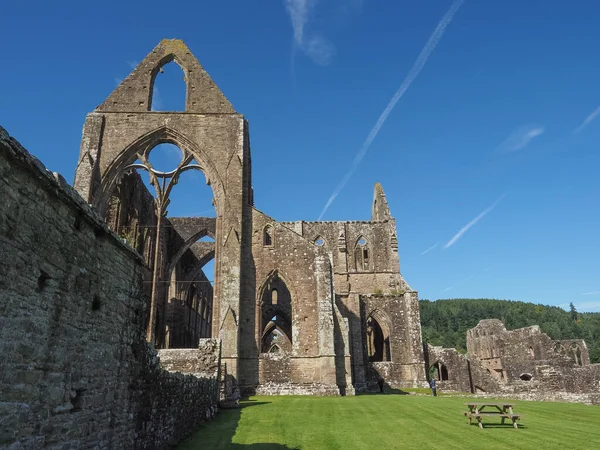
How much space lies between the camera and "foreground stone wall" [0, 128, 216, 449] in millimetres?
3967

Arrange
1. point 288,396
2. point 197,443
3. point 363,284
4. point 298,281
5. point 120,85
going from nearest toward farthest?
point 197,443 < point 288,396 < point 298,281 < point 120,85 < point 363,284

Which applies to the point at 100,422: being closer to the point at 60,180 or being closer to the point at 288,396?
the point at 60,180

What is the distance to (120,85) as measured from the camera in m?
22.1

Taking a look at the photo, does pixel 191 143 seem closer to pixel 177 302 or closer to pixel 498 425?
pixel 177 302

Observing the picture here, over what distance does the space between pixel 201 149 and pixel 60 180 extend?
658 inches

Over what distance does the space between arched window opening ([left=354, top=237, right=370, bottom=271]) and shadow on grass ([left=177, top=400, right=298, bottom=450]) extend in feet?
84.4

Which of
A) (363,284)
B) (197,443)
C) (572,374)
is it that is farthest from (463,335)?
(197,443)

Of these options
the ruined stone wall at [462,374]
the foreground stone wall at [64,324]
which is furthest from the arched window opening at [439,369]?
the foreground stone wall at [64,324]

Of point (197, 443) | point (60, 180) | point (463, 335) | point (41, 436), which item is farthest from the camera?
point (463, 335)

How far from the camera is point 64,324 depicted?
15.7 feet

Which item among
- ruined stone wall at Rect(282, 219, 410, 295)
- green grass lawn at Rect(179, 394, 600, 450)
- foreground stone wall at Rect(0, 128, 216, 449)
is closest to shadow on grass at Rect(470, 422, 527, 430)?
green grass lawn at Rect(179, 394, 600, 450)

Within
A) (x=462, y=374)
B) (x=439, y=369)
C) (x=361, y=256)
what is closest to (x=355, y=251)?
(x=361, y=256)

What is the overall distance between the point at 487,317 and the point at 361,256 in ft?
216

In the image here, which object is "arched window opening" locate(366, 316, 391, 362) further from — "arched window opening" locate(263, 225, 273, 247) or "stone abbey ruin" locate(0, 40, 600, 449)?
"arched window opening" locate(263, 225, 273, 247)
